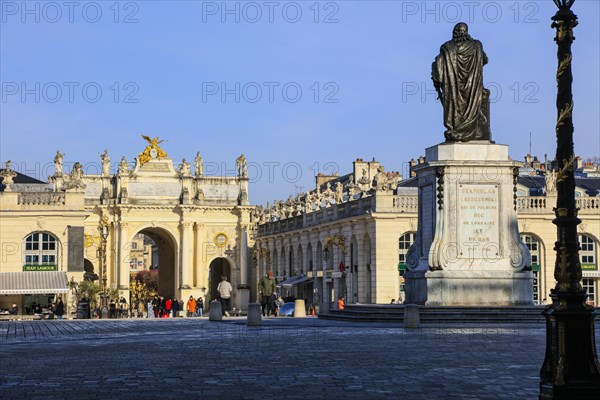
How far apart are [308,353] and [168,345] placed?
4.85 meters

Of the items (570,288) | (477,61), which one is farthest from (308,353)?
(477,61)

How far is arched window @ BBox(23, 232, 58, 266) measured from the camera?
7744 centimetres

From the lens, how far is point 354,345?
924 inches

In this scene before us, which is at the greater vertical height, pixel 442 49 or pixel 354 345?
pixel 442 49

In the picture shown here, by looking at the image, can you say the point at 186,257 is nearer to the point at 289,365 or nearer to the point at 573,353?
the point at 289,365

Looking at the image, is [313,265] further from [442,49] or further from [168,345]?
[168,345]

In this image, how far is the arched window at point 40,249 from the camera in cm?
7744

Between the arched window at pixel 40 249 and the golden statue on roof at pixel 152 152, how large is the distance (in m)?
25.5

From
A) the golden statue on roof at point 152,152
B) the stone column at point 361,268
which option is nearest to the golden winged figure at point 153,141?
the golden statue on roof at point 152,152

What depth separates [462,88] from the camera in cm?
3350

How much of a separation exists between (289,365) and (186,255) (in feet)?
269

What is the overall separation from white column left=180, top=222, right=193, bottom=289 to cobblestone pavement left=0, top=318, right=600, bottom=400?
70860mm

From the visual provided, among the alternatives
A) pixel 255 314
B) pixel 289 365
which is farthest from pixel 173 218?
pixel 289 365

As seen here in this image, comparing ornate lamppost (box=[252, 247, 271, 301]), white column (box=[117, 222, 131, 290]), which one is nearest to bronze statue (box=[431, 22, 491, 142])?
ornate lamppost (box=[252, 247, 271, 301])
